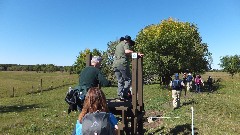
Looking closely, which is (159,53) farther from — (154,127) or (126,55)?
(126,55)

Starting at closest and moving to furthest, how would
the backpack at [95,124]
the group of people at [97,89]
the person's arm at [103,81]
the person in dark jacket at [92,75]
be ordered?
the backpack at [95,124]
the group of people at [97,89]
the person's arm at [103,81]
the person in dark jacket at [92,75]

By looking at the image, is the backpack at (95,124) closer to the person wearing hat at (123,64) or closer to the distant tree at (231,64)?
the person wearing hat at (123,64)

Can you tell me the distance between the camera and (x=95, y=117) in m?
6.30

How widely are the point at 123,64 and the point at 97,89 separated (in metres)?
6.70

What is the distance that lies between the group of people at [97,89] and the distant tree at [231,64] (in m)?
99.9

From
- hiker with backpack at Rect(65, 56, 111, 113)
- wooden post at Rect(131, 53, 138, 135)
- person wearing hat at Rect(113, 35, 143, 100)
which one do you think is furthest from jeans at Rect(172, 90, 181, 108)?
hiker with backpack at Rect(65, 56, 111, 113)

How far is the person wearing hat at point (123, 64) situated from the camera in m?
13.1

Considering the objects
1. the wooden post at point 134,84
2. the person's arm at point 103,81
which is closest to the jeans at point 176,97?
the wooden post at point 134,84

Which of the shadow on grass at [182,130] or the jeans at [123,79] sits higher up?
the jeans at [123,79]

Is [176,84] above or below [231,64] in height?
below

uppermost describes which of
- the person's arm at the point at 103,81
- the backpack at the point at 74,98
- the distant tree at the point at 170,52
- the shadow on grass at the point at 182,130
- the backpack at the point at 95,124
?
the distant tree at the point at 170,52

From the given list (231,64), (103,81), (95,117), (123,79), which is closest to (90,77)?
(103,81)

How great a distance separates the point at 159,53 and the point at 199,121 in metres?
38.9

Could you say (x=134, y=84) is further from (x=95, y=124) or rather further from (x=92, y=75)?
(x=95, y=124)
